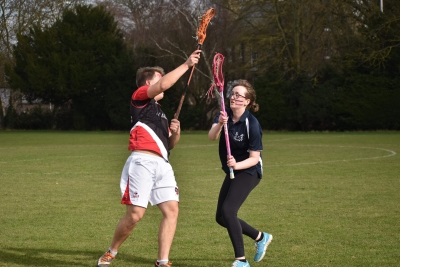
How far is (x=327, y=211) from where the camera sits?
476 inches

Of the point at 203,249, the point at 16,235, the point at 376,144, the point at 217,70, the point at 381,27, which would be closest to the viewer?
the point at 217,70

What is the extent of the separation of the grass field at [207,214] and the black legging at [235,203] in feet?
1.72

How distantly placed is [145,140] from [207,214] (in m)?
4.36

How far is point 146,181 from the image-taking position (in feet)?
24.9

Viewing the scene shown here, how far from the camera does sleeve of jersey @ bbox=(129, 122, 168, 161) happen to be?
7.65 meters

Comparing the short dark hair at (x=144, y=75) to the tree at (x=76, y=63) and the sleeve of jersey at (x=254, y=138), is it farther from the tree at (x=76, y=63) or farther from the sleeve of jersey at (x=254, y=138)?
the tree at (x=76, y=63)

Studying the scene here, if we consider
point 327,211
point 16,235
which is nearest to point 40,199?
point 16,235

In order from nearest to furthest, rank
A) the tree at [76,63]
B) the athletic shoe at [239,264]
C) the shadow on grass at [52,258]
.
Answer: the athletic shoe at [239,264] → the shadow on grass at [52,258] → the tree at [76,63]

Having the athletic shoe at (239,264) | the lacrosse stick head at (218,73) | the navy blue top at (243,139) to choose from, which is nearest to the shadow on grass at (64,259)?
the athletic shoe at (239,264)

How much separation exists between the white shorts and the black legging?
489mm

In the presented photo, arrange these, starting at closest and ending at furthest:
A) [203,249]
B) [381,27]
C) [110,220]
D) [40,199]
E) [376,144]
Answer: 1. [203,249]
2. [110,220]
3. [40,199]
4. [376,144]
5. [381,27]

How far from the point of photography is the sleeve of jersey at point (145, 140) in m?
7.65

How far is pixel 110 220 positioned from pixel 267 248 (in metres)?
2.95
